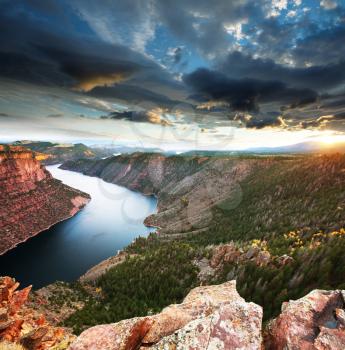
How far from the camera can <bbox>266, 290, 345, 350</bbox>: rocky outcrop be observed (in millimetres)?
10569

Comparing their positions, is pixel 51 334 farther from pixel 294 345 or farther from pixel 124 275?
pixel 124 275

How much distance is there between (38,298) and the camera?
2468 inches

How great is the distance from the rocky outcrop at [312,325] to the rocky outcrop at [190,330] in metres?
1.60

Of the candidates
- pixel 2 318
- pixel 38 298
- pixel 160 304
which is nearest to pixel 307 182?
pixel 160 304

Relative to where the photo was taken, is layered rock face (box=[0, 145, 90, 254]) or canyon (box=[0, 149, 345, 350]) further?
layered rock face (box=[0, 145, 90, 254])

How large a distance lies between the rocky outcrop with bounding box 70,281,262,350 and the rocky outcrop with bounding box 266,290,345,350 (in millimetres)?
1602

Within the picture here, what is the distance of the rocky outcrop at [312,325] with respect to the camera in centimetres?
1057

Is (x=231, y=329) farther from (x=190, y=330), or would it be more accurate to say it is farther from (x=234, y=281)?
(x=234, y=281)

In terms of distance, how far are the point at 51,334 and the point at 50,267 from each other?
378 feet

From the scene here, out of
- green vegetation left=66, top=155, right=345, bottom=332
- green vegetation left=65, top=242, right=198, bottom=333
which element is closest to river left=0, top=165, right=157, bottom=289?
green vegetation left=66, top=155, right=345, bottom=332

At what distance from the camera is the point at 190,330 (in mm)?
10898

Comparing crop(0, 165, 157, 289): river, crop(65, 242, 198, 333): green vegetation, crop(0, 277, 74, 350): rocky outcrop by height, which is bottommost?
crop(0, 165, 157, 289): river

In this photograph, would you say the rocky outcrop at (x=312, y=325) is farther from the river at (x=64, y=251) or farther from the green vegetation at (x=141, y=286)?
the river at (x=64, y=251)

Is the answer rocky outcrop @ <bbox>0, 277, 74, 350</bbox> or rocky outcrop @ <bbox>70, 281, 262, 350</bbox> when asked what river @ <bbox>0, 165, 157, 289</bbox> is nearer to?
rocky outcrop @ <bbox>0, 277, 74, 350</bbox>
